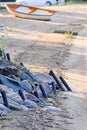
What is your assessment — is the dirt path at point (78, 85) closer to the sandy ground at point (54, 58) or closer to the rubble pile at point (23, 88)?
the sandy ground at point (54, 58)

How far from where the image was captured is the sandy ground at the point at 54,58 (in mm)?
9477

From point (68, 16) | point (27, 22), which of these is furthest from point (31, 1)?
point (27, 22)

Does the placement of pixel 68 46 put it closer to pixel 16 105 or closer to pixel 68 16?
pixel 16 105

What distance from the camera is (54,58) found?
1748cm

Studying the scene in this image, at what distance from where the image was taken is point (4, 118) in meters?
9.42

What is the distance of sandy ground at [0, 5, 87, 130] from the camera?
9.48m

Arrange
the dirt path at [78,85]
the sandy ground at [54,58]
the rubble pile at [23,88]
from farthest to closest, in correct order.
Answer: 1. the rubble pile at [23,88]
2. the dirt path at [78,85]
3. the sandy ground at [54,58]

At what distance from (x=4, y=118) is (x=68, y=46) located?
473 inches

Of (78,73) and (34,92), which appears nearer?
(34,92)

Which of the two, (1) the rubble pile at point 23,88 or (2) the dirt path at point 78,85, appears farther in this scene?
(1) the rubble pile at point 23,88

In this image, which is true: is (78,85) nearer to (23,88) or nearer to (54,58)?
(23,88)

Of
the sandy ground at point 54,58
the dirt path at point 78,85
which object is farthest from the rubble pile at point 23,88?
the dirt path at point 78,85

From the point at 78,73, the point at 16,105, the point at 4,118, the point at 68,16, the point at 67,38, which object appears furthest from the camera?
the point at 68,16

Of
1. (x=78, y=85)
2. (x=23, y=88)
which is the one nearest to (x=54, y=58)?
(x=78, y=85)
